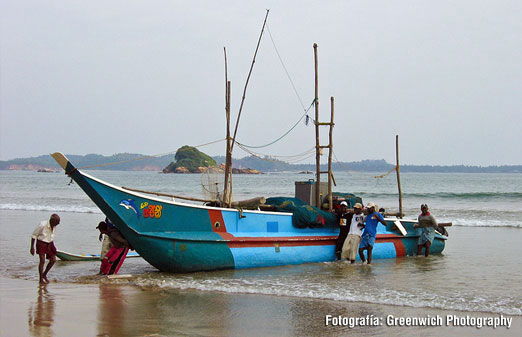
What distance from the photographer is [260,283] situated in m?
9.98

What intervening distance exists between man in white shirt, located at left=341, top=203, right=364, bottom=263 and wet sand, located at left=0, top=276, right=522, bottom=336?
148 inches

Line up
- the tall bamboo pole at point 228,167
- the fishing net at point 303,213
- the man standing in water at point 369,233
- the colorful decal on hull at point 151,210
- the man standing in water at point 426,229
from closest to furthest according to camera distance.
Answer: the colorful decal on hull at point 151,210
the tall bamboo pole at point 228,167
the fishing net at point 303,213
the man standing in water at point 369,233
the man standing in water at point 426,229

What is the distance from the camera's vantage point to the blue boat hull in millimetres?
10016

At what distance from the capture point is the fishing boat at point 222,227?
1008 cm

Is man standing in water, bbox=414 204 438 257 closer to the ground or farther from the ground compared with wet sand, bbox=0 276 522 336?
farther from the ground

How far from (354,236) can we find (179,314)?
18.6 ft

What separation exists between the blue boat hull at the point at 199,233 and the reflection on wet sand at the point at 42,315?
187 centimetres

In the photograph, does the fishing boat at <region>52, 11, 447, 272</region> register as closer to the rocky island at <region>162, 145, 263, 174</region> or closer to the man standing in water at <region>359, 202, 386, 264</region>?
the man standing in water at <region>359, 202, 386, 264</region>

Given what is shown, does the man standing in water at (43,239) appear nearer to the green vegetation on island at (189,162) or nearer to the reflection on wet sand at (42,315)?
the reflection on wet sand at (42,315)

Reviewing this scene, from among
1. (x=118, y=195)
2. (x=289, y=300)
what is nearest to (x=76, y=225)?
(x=118, y=195)

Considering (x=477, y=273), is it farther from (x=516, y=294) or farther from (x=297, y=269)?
(x=297, y=269)

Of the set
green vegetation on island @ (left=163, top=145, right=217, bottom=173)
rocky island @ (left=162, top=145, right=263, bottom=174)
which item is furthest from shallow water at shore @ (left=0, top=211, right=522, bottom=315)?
green vegetation on island @ (left=163, top=145, right=217, bottom=173)

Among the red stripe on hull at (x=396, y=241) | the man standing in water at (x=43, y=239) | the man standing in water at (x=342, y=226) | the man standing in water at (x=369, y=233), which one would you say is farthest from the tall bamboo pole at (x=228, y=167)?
the red stripe on hull at (x=396, y=241)

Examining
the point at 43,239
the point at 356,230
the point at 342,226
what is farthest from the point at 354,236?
the point at 43,239
